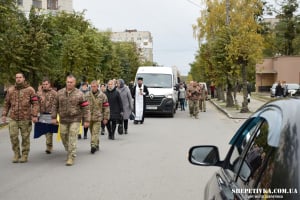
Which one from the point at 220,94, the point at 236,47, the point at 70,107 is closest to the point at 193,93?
the point at 236,47

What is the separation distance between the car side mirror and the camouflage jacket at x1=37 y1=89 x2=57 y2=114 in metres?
8.44

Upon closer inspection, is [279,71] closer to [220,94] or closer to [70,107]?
[220,94]

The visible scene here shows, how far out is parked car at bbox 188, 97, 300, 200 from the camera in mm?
2254

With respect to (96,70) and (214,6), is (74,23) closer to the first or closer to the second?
(96,70)

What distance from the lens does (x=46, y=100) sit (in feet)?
40.0

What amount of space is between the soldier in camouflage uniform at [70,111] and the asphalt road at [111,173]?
0.57 m

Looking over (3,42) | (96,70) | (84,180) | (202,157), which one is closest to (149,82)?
(3,42)

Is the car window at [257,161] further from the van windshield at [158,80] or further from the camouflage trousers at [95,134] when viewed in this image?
the van windshield at [158,80]

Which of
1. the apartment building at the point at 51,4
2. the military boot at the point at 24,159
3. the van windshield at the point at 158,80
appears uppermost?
the apartment building at the point at 51,4

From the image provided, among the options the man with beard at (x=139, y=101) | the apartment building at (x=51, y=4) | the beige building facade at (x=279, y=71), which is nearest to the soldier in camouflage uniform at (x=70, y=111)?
the man with beard at (x=139, y=101)

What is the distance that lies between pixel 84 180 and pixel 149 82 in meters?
17.9

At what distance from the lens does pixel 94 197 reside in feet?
24.5

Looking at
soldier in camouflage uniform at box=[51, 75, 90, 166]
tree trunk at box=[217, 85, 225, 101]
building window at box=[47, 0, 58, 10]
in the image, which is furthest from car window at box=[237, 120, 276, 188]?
building window at box=[47, 0, 58, 10]

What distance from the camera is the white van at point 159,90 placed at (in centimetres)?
2523
